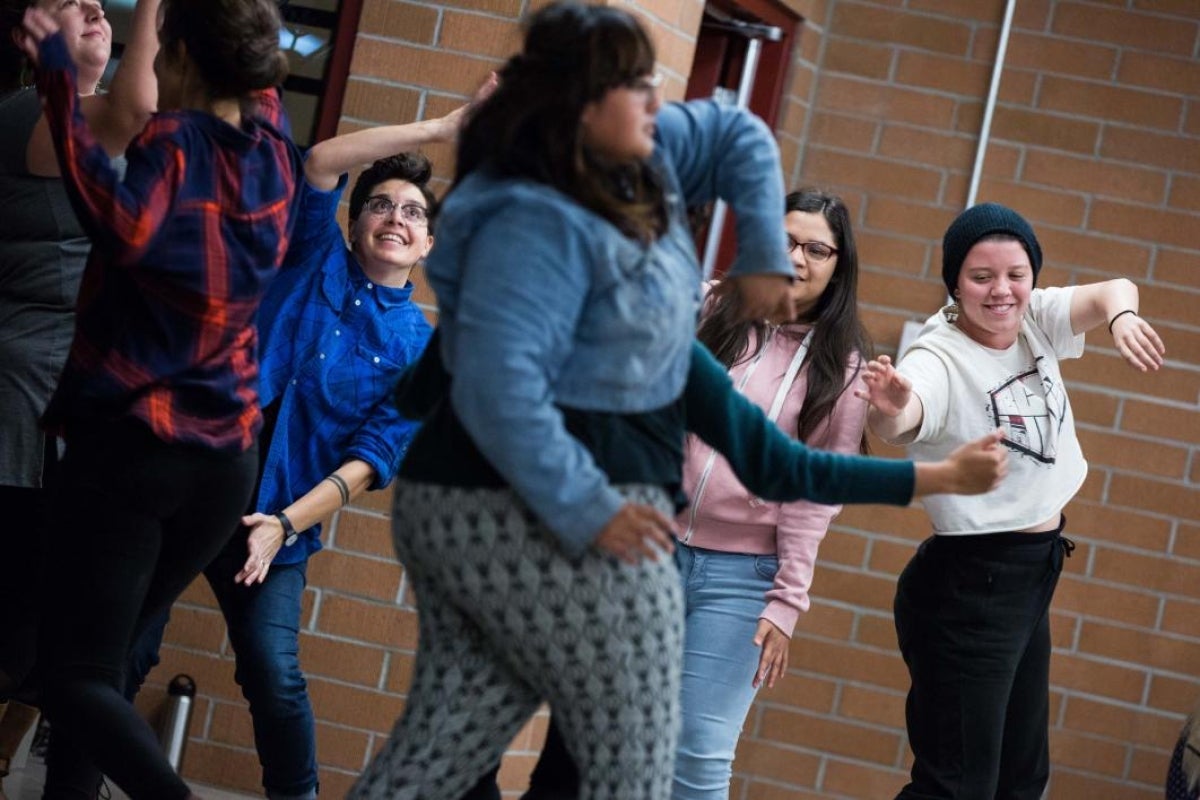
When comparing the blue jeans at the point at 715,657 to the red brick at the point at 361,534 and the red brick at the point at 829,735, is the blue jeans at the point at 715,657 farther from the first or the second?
the red brick at the point at 829,735

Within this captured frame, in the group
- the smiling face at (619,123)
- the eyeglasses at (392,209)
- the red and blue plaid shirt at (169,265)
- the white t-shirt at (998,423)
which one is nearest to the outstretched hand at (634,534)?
the smiling face at (619,123)

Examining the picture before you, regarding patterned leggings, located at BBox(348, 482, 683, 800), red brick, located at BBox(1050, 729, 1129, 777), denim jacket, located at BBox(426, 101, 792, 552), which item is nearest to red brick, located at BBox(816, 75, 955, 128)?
red brick, located at BBox(1050, 729, 1129, 777)

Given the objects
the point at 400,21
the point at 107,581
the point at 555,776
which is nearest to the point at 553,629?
the point at 555,776

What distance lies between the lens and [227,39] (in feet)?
7.82

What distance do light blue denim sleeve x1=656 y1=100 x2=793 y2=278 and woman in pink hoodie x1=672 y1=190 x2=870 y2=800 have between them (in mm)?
954

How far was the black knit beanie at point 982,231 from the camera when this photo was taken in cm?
330

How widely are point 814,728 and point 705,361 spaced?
272 cm

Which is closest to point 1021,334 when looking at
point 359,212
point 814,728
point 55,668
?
point 359,212

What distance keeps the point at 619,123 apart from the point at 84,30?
1433 mm

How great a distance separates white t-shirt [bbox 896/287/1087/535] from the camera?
321cm

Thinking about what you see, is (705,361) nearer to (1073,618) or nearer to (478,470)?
(478,470)

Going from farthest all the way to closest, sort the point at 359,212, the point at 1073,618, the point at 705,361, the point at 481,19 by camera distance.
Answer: the point at 1073,618 → the point at 481,19 → the point at 359,212 → the point at 705,361

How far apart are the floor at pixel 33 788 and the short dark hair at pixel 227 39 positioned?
5.62 feet

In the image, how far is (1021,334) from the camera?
11.0ft
